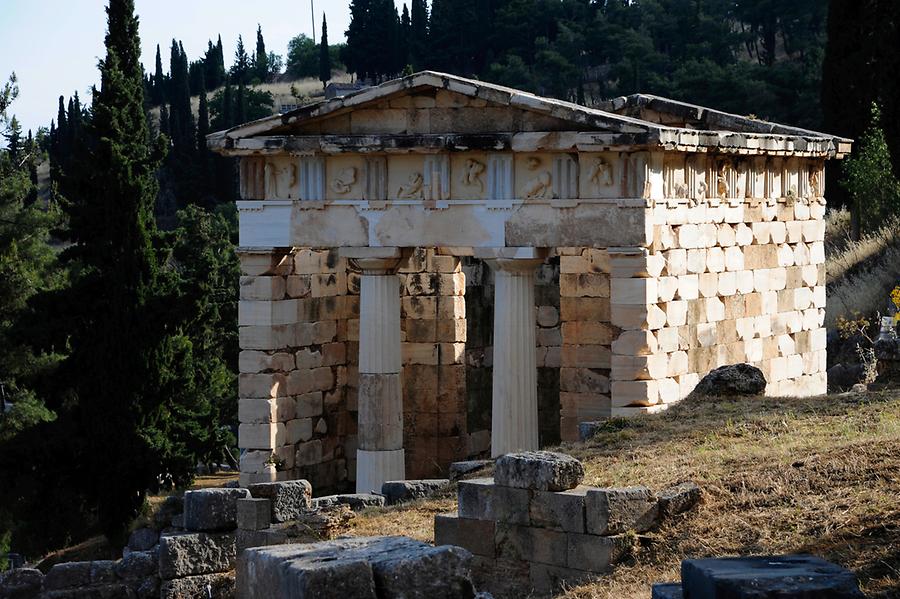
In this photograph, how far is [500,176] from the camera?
22000mm

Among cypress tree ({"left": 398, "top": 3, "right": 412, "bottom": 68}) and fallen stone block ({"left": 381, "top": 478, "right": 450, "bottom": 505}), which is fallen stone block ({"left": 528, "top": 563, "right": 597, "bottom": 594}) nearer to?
fallen stone block ({"left": 381, "top": 478, "right": 450, "bottom": 505})

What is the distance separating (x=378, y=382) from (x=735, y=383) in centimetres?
565

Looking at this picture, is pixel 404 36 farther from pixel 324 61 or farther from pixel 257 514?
pixel 257 514

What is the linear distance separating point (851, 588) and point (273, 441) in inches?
596

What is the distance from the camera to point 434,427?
83.1ft

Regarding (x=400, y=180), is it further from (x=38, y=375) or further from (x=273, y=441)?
(x=38, y=375)

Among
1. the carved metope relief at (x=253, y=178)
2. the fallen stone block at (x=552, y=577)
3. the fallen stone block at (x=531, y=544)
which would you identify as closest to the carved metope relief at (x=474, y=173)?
the carved metope relief at (x=253, y=178)

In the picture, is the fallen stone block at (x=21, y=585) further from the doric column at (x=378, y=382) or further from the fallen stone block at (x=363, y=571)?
the fallen stone block at (x=363, y=571)

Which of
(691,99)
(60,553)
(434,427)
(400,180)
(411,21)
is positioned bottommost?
(60,553)

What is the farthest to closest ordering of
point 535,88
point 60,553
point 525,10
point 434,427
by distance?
point 525,10
point 535,88
point 60,553
point 434,427

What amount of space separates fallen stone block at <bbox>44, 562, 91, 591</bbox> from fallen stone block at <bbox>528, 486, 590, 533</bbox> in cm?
609

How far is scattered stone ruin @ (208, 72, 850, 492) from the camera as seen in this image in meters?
21.6

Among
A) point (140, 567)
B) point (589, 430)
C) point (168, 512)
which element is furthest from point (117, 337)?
point (589, 430)

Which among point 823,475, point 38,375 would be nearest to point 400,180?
point 823,475
